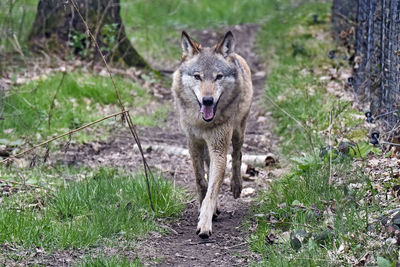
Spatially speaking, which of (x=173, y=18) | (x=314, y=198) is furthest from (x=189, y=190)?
(x=173, y=18)

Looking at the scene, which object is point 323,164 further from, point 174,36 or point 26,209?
point 174,36

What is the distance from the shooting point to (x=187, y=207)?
6.34 metres

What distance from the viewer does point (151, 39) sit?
1387 cm

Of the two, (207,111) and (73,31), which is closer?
(207,111)

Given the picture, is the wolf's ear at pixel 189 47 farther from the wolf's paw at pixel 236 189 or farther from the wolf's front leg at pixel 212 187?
the wolf's paw at pixel 236 189

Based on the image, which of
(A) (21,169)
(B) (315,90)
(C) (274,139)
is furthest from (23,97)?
(B) (315,90)

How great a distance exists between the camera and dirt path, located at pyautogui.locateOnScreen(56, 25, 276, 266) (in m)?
5.00

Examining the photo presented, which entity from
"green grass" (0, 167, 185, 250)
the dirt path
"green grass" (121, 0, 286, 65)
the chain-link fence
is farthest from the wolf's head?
"green grass" (121, 0, 286, 65)

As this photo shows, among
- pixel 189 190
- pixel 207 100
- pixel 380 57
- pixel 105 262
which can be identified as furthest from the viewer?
pixel 380 57

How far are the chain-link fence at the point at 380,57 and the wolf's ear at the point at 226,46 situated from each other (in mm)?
1610

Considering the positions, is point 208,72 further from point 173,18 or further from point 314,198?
point 173,18

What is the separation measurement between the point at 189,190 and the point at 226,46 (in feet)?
5.60

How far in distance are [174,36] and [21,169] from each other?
27.2 ft

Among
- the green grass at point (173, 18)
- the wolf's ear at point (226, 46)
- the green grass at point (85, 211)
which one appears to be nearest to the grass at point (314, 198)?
the wolf's ear at point (226, 46)
